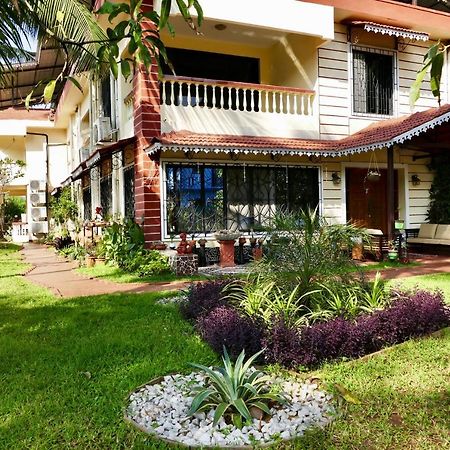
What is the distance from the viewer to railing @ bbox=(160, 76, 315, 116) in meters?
10.9

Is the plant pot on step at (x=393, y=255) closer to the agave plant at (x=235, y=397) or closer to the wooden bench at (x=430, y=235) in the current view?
the wooden bench at (x=430, y=235)

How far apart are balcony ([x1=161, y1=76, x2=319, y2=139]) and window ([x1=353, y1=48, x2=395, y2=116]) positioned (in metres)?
1.54

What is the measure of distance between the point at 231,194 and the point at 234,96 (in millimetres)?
2824

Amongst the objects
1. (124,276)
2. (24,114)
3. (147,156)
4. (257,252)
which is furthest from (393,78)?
(24,114)

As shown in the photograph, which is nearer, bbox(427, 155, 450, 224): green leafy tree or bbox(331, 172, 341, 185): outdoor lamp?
bbox(331, 172, 341, 185): outdoor lamp

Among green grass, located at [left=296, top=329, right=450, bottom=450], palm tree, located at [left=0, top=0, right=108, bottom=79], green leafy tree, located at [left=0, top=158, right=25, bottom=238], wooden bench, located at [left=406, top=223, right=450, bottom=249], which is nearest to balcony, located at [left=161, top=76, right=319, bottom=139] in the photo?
wooden bench, located at [left=406, top=223, right=450, bottom=249]

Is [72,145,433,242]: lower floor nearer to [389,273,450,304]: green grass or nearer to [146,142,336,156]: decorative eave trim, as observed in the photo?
[146,142,336,156]: decorative eave trim

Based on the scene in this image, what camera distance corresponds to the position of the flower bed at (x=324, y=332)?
4121mm

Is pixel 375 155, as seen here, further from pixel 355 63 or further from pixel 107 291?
pixel 107 291

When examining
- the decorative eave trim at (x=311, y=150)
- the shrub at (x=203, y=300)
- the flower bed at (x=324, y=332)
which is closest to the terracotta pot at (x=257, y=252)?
the decorative eave trim at (x=311, y=150)

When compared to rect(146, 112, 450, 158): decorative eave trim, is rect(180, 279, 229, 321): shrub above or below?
below

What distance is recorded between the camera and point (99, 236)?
13.1 meters

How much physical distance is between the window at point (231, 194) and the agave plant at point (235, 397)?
7336 millimetres

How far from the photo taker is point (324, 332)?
13.9ft
